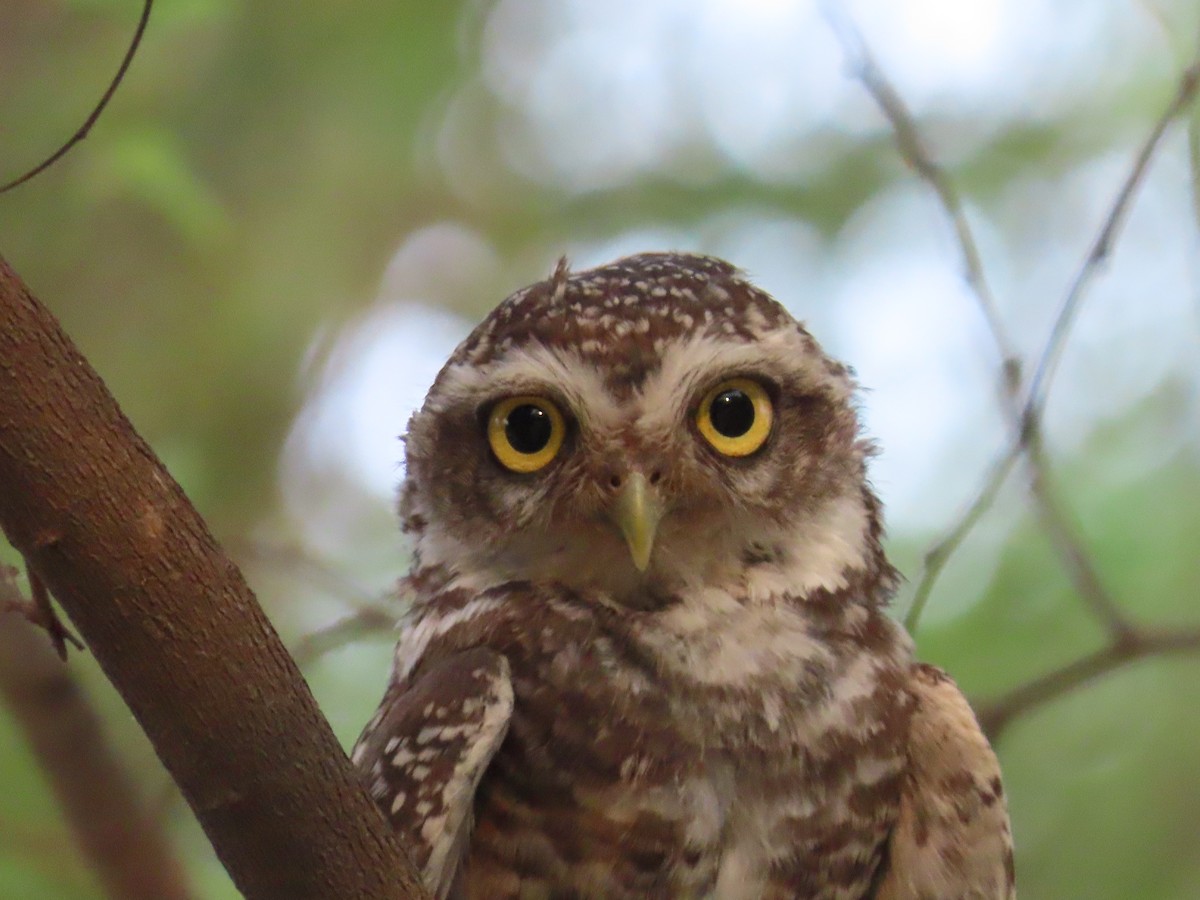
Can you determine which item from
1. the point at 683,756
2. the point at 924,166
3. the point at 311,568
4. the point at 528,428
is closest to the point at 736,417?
the point at 528,428

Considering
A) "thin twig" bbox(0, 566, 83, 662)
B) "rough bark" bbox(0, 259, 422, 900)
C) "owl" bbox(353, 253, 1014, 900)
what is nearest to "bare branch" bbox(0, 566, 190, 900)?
"owl" bbox(353, 253, 1014, 900)

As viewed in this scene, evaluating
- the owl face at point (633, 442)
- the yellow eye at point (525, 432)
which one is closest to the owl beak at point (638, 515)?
the owl face at point (633, 442)

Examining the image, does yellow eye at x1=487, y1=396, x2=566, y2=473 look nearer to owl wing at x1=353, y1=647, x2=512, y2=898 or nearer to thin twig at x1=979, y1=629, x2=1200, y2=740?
owl wing at x1=353, y1=647, x2=512, y2=898

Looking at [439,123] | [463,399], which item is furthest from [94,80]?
[463,399]

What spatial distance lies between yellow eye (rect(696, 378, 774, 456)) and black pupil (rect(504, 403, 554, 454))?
237 millimetres

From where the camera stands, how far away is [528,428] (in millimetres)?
2195

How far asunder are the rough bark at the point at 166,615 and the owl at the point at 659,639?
Answer: 0.42 metres

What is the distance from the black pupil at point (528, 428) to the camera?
7.14 ft

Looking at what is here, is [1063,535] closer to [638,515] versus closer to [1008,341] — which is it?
[1008,341]

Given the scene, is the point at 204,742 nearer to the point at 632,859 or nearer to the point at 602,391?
the point at 632,859

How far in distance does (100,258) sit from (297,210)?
0.97 metres

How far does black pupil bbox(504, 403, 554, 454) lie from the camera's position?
218 centimetres

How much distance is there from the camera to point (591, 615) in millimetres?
2166

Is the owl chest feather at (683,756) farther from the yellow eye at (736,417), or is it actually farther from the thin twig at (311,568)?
the thin twig at (311,568)
